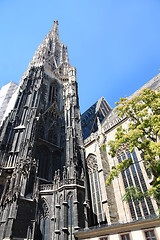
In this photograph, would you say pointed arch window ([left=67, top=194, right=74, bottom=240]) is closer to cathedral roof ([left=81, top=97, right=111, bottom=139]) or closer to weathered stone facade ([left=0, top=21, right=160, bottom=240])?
weathered stone facade ([left=0, top=21, right=160, bottom=240])

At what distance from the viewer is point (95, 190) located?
636 inches

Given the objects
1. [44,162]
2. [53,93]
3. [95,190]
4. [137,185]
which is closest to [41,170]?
[44,162]

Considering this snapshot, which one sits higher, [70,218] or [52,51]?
[52,51]

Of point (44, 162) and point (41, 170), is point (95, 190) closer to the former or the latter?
point (41, 170)

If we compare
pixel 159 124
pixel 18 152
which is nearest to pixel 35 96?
pixel 18 152

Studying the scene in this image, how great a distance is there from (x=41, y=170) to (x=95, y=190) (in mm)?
5642

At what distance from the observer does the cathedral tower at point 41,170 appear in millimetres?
11750

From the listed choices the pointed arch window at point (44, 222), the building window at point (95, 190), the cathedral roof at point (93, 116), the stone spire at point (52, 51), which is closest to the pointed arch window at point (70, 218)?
the pointed arch window at point (44, 222)

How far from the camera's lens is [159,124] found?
23.7 feet

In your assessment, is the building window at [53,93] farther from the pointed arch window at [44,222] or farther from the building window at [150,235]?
the building window at [150,235]

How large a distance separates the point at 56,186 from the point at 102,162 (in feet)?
15.3

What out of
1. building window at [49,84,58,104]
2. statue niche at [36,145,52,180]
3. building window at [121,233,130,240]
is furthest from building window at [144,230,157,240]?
building window at [49,84,58,104]

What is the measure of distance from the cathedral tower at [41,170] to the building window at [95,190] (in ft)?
4.78

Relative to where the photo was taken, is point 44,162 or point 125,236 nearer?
point 125,236
